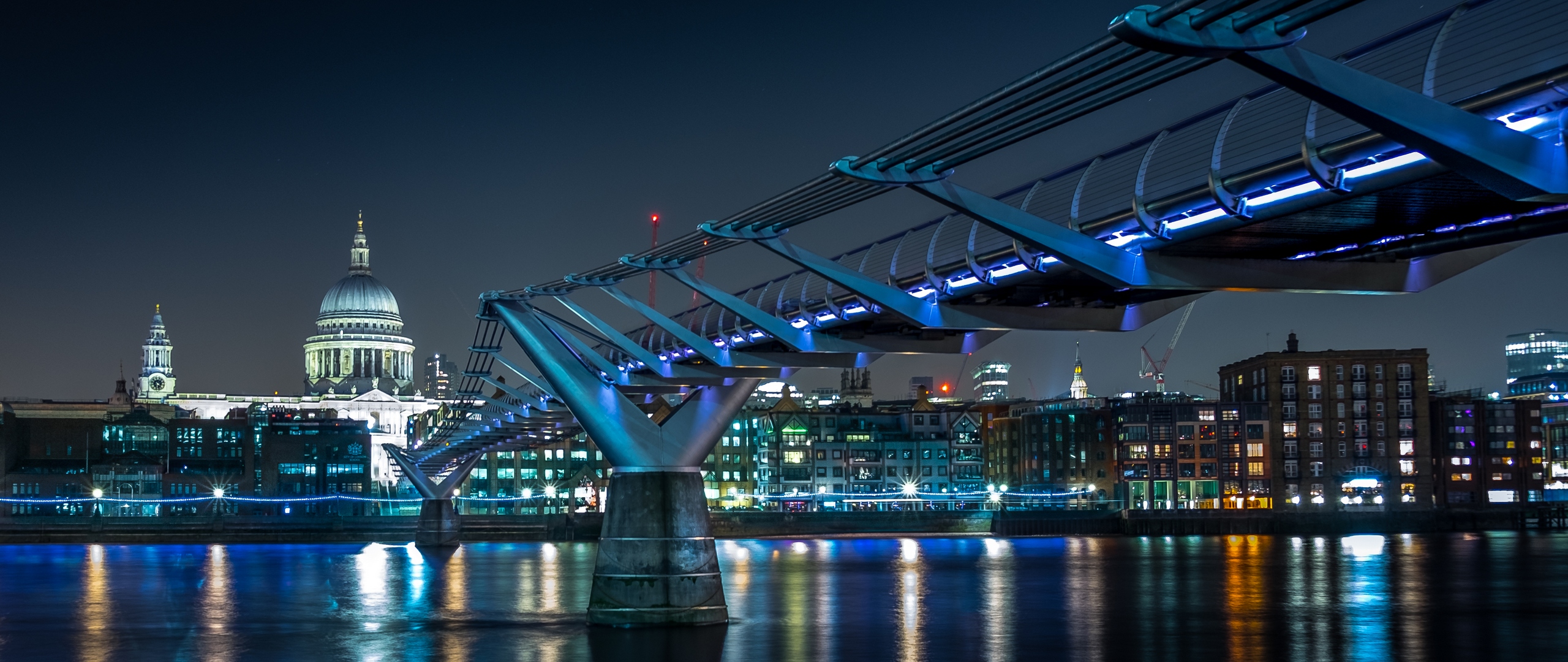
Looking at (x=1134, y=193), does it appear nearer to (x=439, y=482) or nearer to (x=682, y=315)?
(x=682, y=315)

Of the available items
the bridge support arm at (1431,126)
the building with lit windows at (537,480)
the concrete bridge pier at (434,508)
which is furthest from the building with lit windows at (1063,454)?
the bridge support arm at (1431,126)

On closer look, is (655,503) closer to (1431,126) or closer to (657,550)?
(657,550)

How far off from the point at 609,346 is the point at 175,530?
106886 mm

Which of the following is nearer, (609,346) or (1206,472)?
(609,346)

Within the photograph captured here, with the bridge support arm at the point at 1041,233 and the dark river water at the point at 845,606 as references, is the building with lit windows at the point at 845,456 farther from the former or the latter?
the bridge support arm at the point at 1041,233

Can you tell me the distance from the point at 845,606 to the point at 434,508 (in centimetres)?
6734

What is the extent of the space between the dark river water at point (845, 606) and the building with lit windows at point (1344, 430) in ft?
122

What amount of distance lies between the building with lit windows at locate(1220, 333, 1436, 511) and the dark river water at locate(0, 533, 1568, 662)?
3704 centimetres

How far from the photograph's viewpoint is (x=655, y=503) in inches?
1773

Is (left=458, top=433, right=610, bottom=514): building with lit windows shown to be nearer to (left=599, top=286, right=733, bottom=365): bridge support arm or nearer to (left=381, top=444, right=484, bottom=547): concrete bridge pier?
(left=381, top=444, right=484, bottom=547): concrete bridge pier

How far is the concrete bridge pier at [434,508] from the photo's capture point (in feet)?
396

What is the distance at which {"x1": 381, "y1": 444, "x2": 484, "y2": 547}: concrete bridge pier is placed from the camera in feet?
396

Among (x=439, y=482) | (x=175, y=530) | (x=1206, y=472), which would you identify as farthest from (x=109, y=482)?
(x=1206, y=472)

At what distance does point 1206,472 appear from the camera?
6147 inches
